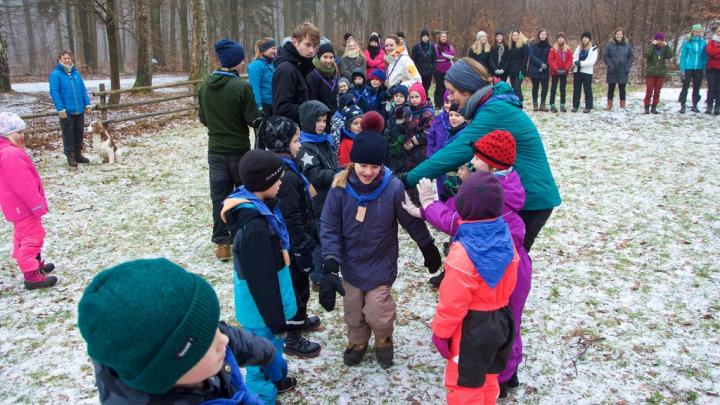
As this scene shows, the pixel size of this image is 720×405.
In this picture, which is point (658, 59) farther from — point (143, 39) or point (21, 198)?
point (143, 39)

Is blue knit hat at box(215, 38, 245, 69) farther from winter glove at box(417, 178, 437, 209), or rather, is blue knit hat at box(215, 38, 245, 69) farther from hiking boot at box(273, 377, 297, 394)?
hiking boot at box(273, 377, 297, 394)

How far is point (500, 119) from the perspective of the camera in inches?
128

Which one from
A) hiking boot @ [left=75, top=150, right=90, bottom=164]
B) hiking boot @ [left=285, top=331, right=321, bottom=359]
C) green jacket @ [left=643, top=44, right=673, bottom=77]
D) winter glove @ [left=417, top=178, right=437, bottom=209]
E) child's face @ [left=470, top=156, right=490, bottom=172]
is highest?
green jacket @ [left=643, top=44, right=673, bottom=77]

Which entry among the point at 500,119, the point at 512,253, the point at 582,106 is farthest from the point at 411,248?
the point at 582,106

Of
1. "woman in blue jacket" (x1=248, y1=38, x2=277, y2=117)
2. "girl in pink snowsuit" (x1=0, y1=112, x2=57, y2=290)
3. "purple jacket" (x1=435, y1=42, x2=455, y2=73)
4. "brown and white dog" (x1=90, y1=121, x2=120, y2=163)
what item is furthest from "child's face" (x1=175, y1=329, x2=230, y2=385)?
"purple jacket" (x1=435, y1=42, x2=455, y2=73)

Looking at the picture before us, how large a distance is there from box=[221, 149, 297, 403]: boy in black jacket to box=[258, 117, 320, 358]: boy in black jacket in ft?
1.76

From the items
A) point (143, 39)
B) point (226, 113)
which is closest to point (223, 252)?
point (226, 113)

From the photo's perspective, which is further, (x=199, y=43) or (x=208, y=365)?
(x=199, y=43)

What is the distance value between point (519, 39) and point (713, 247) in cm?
826

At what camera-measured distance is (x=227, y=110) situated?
511cm

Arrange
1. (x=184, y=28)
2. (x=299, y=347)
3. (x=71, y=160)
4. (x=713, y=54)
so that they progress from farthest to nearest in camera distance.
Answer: (x=184, y=28), (x=713, y=54), (x=71, y=160), (x=299, y=347)

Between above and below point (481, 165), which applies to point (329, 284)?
below

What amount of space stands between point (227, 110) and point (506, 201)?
3244mm

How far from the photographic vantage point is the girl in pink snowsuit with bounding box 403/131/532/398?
9.64 ft
